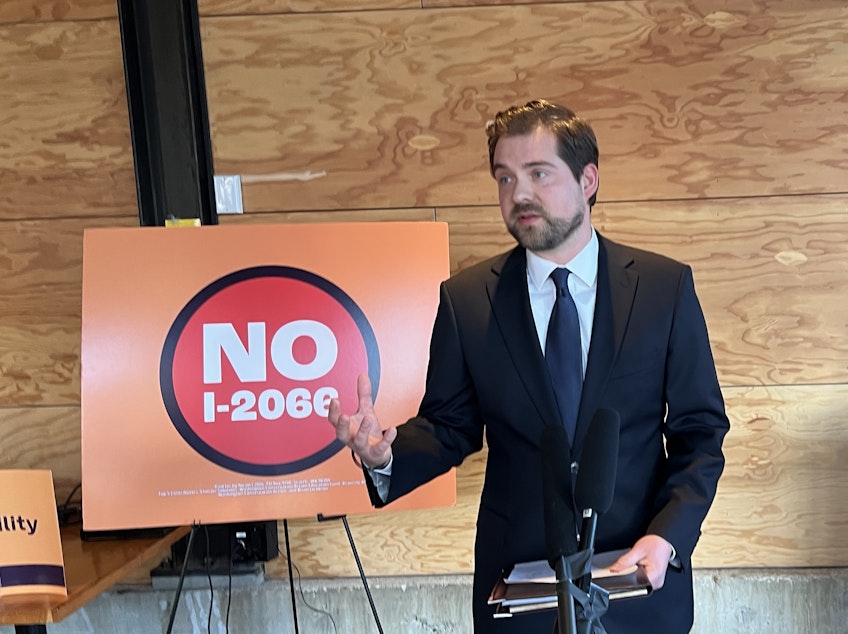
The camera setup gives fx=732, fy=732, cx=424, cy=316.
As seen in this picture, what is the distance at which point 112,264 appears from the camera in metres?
1.93

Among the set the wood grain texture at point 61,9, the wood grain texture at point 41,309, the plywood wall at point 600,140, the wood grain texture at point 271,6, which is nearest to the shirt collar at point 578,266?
the plywood wall at point 600,140

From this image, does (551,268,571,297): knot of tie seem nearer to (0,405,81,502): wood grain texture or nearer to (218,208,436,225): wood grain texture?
(218,208,436,225): wood grain texture

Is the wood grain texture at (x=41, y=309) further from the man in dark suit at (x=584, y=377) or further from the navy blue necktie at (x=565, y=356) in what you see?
the navy blue necktie at (x=565, y=356)

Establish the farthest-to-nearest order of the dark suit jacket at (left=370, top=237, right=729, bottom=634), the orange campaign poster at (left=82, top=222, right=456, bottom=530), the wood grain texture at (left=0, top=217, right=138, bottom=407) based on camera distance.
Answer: the wood grain texture at (left=0, top=217, right=138, bottom=407) → the orange campaign poster at (left=82, top=222, right=456, bottom=530) → the dark suit jacket at (left=370, top=237, right=729, bottom=634)

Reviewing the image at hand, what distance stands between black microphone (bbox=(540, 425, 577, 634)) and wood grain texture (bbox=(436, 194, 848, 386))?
63.5 inches

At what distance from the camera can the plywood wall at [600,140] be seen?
2262mm

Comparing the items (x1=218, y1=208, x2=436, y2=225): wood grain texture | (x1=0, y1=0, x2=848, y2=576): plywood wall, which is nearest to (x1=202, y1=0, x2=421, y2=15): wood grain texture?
(x1=0, y1=0, x2=848, y2=576): plywood wall

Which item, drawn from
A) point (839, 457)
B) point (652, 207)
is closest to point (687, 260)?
point (652, 207)

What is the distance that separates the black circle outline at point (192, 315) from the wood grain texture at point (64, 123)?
649 mm

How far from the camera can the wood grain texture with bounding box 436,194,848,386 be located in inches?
90.0

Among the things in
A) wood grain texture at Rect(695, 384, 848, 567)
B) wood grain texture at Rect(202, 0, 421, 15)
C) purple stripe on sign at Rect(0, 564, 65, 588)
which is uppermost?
wood grain texture at Rect(202, 0, 421, 15)

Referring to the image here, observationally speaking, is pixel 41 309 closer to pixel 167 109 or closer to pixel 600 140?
pixel 167 109

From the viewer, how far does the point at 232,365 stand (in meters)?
1.92

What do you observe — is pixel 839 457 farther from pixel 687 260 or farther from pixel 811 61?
pixel 811 61
